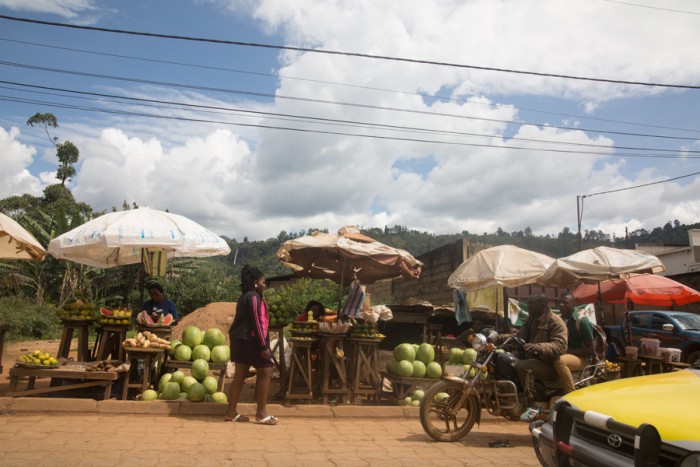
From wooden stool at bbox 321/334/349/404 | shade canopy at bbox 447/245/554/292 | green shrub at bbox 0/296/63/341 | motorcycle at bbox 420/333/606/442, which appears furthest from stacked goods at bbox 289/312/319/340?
green shrub at bbox 0/296/63/341

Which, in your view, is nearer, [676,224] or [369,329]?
[369,329]

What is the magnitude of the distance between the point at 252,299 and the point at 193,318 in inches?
485

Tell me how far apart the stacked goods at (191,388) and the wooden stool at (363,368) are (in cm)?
195

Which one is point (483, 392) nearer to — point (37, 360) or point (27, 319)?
point (37, 360)

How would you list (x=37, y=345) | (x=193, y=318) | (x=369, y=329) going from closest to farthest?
(x=369, y=329) → (x=37, y=345) → (x=193, y=318)

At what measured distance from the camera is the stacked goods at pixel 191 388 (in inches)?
279

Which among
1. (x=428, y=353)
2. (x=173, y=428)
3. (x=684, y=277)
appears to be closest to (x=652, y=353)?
(x=428, y=353)

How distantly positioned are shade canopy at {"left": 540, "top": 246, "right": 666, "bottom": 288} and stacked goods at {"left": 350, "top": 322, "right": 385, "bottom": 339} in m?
3.88

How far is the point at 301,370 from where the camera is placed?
7.70 meters

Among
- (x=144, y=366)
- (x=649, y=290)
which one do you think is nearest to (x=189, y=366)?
(x=144, y=366)

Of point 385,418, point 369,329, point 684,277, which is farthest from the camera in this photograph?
point 684,277

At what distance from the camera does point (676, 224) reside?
56.7 m

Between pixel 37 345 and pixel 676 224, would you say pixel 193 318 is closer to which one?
pixel 37 345

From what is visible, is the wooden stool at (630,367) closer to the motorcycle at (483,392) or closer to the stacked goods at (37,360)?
the motorcycle at (483,392)
